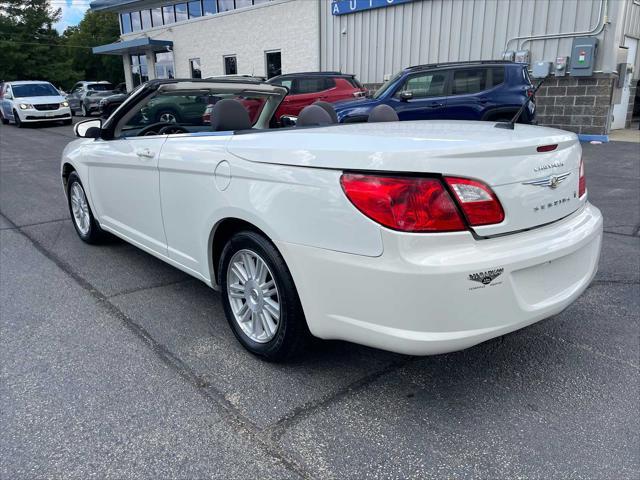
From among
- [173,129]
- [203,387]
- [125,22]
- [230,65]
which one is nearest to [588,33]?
[173,129]

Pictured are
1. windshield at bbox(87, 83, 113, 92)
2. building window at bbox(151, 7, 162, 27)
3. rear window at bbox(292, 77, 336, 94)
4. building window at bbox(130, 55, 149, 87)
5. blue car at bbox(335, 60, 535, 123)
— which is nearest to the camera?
blue car at bbox(335, 60, 535, 123)

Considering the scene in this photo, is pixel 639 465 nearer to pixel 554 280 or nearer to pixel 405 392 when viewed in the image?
pixel 554 280

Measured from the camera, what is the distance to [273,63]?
21141mm

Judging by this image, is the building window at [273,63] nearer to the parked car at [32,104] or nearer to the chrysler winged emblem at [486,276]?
the parked car at [32,104]

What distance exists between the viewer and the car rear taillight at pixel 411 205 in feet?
6.73

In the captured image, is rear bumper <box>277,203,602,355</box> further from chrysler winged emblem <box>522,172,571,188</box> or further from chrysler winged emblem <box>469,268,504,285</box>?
chrysler winged emblem <box>522,172,571,188</box>

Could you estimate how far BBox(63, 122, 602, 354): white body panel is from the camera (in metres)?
2.06

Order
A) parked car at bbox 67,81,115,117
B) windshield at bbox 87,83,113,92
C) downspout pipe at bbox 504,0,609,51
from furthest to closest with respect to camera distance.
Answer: windshield at bbox 87,83,113,92 → parked car at bbox 67,81,115,117 → downspout pipe at bbox 504,0,609,51

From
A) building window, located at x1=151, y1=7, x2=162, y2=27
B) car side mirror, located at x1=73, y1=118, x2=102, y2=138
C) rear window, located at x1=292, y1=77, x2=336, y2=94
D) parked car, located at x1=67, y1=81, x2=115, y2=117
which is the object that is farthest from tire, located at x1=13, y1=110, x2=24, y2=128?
car side mirror, located at x1=73, y1=118, x2=102, y2=138

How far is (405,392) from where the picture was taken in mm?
2570

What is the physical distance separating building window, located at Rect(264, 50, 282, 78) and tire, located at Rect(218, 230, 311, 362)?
1915 centimetres

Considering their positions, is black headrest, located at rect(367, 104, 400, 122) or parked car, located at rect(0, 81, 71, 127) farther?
parked car, located at rect(0, 81, 71, 127)

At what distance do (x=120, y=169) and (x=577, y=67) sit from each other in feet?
40.1

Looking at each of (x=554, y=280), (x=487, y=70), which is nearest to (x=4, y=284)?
(x=554, y=280)
